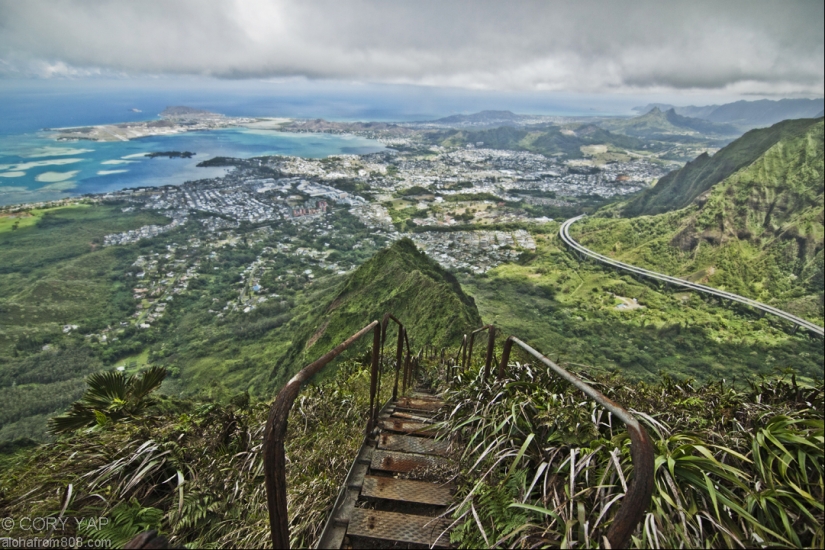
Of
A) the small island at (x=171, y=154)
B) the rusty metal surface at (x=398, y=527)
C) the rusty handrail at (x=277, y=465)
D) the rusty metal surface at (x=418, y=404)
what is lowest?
the rusty metal surface at (x=418, y=404)

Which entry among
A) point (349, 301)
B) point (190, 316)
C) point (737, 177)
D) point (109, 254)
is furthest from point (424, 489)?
point (737, 177)

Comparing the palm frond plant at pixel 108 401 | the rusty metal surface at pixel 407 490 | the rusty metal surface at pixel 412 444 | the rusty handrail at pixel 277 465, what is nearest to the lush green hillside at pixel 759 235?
the rusty metal surface at pixel 412 444

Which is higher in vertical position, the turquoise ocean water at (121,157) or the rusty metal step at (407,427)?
the turquoise ocean water at (121,157)

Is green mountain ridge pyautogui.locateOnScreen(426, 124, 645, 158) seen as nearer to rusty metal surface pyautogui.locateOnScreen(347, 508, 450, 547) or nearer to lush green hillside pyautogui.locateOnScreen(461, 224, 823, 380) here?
lush green hillside pyautogui.locateOnScreen(461, 224, 823, 380)

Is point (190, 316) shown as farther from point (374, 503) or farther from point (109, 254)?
point (374, 503)

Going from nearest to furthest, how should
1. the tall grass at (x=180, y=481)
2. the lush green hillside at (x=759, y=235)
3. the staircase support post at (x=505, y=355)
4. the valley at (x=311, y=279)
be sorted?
1. the tall grass at (x=180, y=481)
2. the staircase support post at (x=505, y=355)
3. the valley at (x=311, y=279)
4. the lush green hillside at (x=759, y=235)

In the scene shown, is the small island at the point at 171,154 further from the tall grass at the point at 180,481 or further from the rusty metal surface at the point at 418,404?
the tall grass at the point at 180,481

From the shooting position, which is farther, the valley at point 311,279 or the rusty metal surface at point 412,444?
the valley at point 311,279
